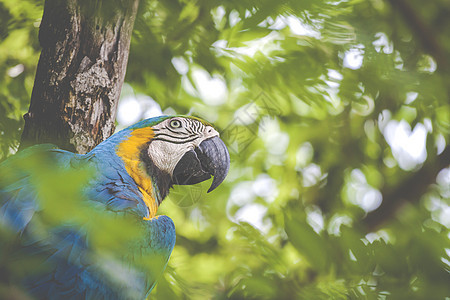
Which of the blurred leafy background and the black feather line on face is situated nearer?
the blurred leafy background

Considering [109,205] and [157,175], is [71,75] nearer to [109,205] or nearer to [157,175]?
[109,205]

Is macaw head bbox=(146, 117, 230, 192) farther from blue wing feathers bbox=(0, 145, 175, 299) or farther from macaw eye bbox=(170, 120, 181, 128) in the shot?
blue wing feathers bbox=(0, 145, 175, 299)

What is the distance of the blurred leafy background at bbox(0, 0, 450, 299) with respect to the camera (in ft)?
1.23

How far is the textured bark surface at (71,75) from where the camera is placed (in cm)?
111

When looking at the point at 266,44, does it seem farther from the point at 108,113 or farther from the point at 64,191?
the point at 64,191

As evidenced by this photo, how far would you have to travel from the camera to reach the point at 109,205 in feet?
3.36

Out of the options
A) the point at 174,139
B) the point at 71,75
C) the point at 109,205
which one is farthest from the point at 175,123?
the point at 109,205

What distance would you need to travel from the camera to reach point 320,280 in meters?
0.39

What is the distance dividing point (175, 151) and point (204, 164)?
131 millimetres

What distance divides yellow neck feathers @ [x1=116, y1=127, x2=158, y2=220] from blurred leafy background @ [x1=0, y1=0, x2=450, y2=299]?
0.28 feet

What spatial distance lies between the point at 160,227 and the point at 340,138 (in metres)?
1.65

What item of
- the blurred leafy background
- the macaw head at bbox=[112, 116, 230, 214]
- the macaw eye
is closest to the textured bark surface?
the blurred leafy background

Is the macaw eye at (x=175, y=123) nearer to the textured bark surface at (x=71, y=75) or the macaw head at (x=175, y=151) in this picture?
the macaw head at (x=175, y=151)

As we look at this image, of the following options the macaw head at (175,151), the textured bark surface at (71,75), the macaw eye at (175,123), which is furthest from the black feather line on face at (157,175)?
the textured bark surface at (71,75)
